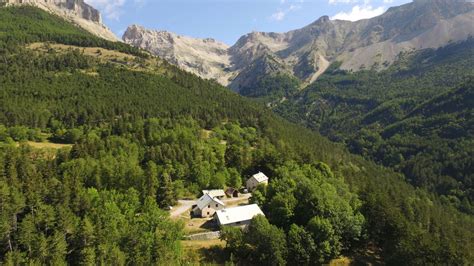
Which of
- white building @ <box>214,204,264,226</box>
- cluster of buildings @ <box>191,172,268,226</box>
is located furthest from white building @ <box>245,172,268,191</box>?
white building @ <box>214,204,264,226</box>

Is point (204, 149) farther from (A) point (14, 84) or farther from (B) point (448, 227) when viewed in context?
(A) point (14, 84)

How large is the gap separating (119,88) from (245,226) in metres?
114

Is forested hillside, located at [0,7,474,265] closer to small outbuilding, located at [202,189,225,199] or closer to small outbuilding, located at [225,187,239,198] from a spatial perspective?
small outbuilding, located at [225,187,239,198]

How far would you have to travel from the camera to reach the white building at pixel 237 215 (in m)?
69.9

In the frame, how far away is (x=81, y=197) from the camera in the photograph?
61094 millimetres

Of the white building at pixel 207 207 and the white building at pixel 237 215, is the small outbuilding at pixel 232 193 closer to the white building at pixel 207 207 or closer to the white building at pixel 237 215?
the white building at pixel 207 207

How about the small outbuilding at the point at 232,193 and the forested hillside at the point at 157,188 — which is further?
the small outbuilding at the point at 232,193

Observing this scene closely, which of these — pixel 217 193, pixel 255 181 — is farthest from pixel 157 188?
pixel 255 181

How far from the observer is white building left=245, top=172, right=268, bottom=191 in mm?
95250

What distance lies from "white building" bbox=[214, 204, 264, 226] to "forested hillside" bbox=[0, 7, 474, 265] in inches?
148

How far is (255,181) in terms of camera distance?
95688mm

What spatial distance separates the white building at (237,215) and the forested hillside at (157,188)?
12.3ft

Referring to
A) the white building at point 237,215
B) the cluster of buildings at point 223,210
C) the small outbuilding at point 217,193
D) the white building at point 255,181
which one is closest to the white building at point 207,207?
the cluster of buildings at point 223,210

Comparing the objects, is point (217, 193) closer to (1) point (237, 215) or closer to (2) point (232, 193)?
(2) point (232, 193)
